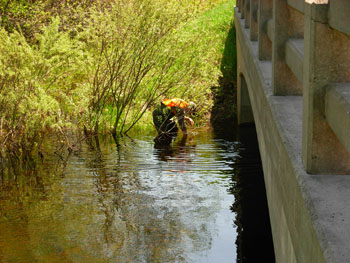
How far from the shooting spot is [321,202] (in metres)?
2.56

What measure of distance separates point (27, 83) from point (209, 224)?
5704 millimetres

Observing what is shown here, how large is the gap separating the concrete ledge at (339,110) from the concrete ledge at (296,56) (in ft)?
3.53

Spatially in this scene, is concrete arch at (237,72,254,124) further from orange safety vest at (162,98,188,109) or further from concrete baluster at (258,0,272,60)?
concrete baluster at (258,0,272,60)

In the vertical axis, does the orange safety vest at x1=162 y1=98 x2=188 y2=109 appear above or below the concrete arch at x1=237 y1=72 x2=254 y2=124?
above

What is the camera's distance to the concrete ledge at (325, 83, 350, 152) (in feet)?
7.95

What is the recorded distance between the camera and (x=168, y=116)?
1477cm

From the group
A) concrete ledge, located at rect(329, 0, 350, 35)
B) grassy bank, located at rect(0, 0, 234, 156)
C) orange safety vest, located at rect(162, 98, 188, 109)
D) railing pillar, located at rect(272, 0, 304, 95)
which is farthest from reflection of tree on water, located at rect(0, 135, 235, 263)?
concrete ledge, located at rect(329, 0, 350, 35)

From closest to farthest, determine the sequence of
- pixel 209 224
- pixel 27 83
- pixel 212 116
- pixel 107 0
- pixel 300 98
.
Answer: pixel 300 98 < pixel 209 224 < pixel 27 83 < pixel 212 116 < pixel 107 0

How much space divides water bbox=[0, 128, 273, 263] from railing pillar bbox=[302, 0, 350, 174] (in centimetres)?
467

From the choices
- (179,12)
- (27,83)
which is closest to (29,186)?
(27,83)

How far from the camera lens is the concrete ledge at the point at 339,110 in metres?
2.42

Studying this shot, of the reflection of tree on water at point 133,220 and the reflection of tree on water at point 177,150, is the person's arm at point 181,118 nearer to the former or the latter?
the reflection of tree on water at point 177,150

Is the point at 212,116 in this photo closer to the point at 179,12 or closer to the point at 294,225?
the point at 179,12

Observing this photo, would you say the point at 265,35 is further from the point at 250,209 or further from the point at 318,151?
the point at 318,151
